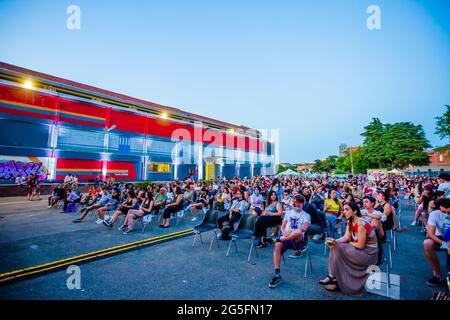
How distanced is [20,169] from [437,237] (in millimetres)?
26190

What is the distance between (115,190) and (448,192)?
1235 cm

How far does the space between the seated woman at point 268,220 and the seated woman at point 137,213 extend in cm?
407

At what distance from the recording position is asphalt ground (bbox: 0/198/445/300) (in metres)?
3.23

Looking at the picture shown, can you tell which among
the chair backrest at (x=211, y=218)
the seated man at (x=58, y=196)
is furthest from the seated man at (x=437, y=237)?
the seated man at (x=58, y=196)

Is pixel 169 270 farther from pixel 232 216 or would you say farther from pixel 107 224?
pixel 107 224

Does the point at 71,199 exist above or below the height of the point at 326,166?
below

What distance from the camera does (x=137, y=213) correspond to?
23.3ft

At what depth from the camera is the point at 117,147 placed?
965 inches

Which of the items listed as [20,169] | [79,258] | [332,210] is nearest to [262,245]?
[332,210]

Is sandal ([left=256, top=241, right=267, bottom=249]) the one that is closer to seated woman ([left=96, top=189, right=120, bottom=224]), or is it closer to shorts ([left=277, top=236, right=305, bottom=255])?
shorts ([left=277, top=236, right=305, bottom=255])

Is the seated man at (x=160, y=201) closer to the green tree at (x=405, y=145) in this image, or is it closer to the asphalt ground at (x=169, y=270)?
the asphalt ground at (x=169, y=270)

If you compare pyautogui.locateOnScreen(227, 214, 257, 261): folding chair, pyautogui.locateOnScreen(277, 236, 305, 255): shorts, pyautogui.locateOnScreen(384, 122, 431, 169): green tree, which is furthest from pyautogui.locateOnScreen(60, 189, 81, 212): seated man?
pyautogui.locateOnScreen(384, 122, 431, 169): green tree
